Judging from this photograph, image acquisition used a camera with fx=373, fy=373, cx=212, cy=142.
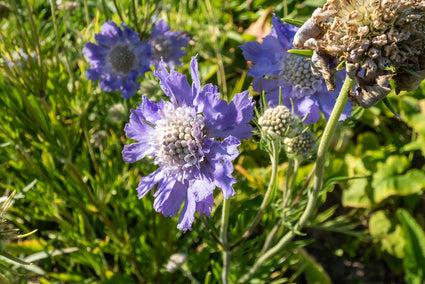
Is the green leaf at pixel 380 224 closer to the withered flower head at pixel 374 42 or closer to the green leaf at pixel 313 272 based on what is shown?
the green leaf at pixel 313 272

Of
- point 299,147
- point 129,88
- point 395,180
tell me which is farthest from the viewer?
point 395,180

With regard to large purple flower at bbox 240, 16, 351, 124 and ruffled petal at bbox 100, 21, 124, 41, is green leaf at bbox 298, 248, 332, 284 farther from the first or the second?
ruffled petal at bbox 100, 21, 124, 41

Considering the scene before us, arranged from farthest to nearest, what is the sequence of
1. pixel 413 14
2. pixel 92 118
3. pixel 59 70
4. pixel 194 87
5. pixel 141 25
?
pixel 92 118, pixel 59 70, pixel 141 25, pixel 194 87, pixel 413 14

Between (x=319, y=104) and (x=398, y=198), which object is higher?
(x=319, y=104)

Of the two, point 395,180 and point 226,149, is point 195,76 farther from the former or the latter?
point 395,180

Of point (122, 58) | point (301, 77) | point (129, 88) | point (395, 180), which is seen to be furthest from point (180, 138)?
point (395, 180)

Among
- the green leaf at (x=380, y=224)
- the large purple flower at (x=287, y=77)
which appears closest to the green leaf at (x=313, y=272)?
the green leaf at (x=380, y=224)

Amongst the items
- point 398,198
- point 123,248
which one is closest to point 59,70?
point 123,248

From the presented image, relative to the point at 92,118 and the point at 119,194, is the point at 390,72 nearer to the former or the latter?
the point at 119,194
